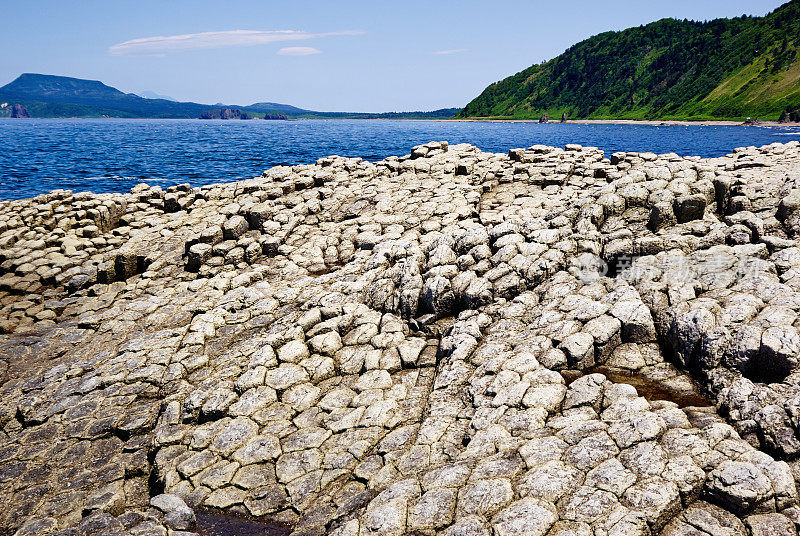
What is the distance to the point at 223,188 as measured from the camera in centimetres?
3762

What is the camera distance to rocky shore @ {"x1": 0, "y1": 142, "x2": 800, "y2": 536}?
959 cm

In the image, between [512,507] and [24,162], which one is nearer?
[512,507]

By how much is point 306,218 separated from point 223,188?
11831 mm

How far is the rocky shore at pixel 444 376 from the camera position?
9594 mm

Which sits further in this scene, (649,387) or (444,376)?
(444,376)

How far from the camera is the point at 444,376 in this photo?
47.6ft

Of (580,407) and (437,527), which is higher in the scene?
(580,407)

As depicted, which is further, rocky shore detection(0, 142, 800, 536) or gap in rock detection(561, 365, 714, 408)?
gap in rock detection(561, 365, 714, 408)

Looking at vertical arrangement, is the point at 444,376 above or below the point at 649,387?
below

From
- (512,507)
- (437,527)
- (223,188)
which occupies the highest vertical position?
(223,188)

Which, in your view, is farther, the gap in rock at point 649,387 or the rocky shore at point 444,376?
the gap in rock at point 649,387

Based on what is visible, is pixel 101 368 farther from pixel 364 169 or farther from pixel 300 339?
pixel 364 169

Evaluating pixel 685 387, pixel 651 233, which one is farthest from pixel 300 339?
pixel 651 233

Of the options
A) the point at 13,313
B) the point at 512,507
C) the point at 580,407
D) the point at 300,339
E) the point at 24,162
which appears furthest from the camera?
the point at 24,162
